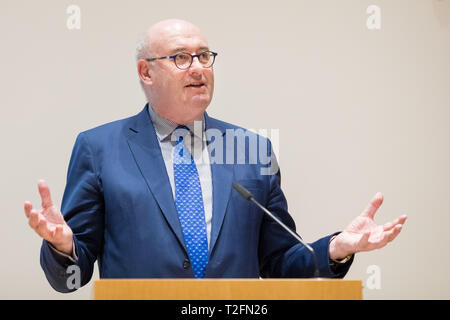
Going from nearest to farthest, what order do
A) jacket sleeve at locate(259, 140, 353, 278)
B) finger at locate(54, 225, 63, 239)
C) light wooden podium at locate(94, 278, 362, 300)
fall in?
1. light wooden podium at locate(94, 278, 362, 300)
2. finger at locate(54, 225, 63, 239)
3. jacket sleeve at locate(259, 140, 353, 278)

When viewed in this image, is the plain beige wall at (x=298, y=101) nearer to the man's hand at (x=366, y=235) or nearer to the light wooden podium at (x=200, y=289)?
the man's hand at (x=366, y=235)

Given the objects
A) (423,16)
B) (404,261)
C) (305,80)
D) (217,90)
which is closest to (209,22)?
(217,90)

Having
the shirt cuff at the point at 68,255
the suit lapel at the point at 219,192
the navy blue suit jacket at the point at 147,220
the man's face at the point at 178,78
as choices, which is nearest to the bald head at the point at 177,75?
the man's face at the point at 178,78

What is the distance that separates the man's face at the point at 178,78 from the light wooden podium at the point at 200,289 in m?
0.99

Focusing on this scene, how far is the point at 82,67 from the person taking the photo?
2.92 metres

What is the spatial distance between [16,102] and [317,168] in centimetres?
146

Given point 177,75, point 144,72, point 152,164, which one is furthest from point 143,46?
point 152,164

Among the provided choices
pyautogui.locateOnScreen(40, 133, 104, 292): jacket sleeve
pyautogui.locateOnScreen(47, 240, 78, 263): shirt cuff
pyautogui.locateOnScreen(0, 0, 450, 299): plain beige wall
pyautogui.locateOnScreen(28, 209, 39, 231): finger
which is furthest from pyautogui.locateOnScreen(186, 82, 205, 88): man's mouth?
pyautogui.locateOnScreen(28, 209, 39, 231): finger

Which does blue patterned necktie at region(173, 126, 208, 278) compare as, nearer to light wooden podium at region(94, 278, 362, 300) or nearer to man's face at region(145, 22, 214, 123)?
man's face at region(145, 22, 214, 123)

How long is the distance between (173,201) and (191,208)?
0.25 feet

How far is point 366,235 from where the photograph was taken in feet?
6.25

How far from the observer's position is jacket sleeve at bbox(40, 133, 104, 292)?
2225 millimetres

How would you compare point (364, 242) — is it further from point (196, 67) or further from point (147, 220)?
point (196, 67)

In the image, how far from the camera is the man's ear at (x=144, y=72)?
8.27 ft
